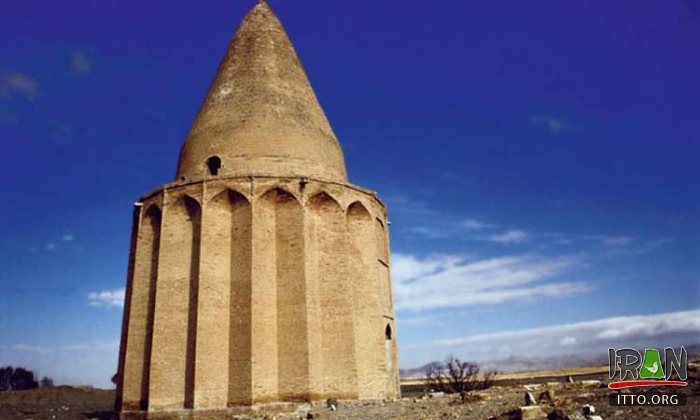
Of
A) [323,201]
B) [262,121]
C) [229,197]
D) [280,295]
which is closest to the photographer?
[280,295]

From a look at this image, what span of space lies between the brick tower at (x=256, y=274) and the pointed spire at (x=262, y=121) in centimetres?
5

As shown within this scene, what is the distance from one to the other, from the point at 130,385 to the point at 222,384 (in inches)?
116

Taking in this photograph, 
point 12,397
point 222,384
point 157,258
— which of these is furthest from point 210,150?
point 12,397

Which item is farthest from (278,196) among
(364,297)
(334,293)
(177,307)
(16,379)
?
(16,379)

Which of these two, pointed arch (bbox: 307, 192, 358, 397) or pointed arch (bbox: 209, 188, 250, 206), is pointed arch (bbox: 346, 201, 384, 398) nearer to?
pointed arch (bbox: 307, 192, 358, 397)

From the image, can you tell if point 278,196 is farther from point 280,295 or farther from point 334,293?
point 334,293

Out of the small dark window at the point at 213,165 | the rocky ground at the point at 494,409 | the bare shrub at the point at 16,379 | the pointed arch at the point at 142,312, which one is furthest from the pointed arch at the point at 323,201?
the bare shrub at the point at 16,379

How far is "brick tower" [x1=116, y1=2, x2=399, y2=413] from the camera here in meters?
14.1

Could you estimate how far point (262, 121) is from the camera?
→ 56.2 ft

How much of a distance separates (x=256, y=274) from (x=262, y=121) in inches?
200

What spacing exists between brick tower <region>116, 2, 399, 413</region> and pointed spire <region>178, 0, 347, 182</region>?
0.05 metres

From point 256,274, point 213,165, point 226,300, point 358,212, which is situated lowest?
point 226,300

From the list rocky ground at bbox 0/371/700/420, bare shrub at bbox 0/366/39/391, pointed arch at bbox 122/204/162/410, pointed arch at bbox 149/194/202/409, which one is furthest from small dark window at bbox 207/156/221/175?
bare shrub at bbox 0/366/39/391

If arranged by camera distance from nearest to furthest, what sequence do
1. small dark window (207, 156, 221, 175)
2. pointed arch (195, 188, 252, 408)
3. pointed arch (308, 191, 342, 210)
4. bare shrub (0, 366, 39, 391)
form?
pointed arch (195, 188, 252, 408)
pointed arch (308, 191, 342, 210)
small dark window (207, 156, 221, 175)
bare shrub (0, 366, 39, 391)
